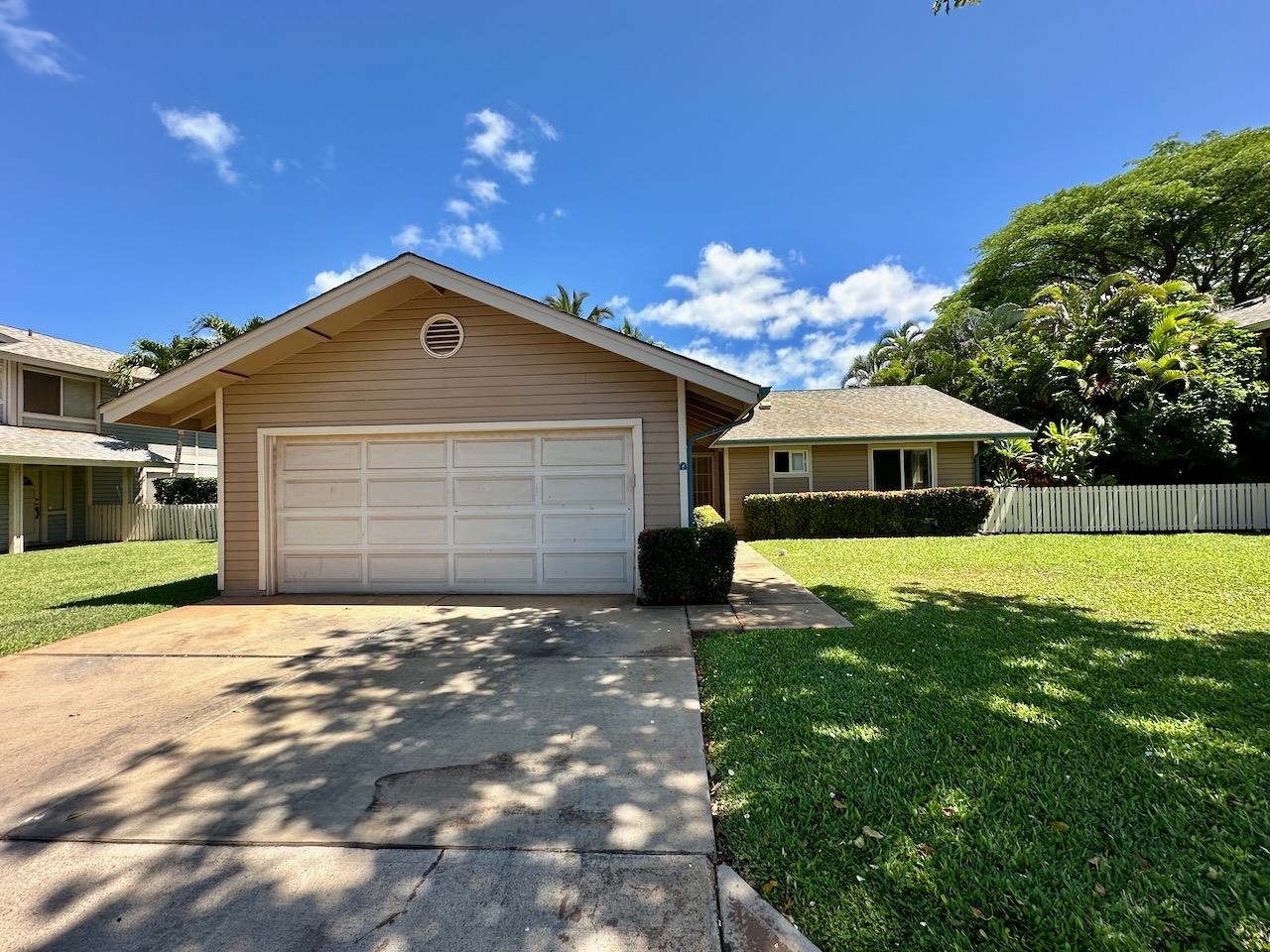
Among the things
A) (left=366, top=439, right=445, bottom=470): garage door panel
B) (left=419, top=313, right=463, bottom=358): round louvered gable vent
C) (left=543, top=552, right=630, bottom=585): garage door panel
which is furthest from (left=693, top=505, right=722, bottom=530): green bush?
(left=419, top=313, right=463, bottom=358): round louvered gable vent

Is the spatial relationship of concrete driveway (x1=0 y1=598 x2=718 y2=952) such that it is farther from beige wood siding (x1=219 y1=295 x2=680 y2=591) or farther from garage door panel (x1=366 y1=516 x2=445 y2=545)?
beige wood siding (x1=219 y1=295 x2=680 y2=591)

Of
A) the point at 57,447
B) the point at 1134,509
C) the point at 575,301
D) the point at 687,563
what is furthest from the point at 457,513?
the point at 575,301

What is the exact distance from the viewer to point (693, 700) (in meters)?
3.69

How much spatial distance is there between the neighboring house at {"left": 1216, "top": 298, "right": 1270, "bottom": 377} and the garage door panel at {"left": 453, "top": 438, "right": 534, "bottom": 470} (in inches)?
810

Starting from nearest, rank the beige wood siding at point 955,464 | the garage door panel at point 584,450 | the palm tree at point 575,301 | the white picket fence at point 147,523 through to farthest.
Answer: the garage door panel at point 584,450 → the beige wood siding at point 955,464 → the white picket fence at point 147,523 → the palm tree at point 575,301

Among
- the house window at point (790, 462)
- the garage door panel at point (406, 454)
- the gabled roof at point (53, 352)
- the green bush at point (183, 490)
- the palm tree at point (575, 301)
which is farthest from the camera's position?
the palm tree at point (575, 301)

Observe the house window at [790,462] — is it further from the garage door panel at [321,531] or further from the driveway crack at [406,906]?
the driveway crack at [406,906]

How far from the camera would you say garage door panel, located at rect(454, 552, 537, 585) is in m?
7.41

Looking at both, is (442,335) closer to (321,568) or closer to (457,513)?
(457,513)

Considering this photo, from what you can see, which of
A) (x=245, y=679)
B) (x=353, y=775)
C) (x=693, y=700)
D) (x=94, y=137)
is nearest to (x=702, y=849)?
(x=693, y=700)

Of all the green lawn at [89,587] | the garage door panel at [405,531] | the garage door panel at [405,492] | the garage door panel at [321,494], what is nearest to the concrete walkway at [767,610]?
the garage door panel at [405,531]

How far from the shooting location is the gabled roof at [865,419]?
14.7 meters

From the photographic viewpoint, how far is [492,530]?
7.46m

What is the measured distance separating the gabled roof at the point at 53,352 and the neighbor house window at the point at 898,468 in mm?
23673
